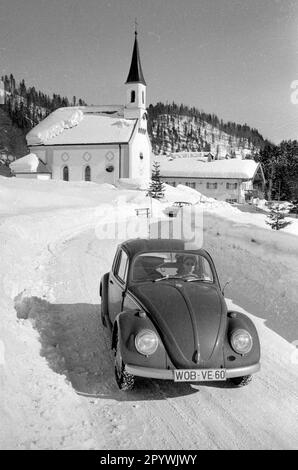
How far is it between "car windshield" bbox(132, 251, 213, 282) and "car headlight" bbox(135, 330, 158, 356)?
140 centimetres

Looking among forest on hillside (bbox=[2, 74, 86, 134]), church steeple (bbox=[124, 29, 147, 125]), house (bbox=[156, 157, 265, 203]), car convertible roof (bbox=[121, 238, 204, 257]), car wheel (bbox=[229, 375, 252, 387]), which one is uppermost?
forest on hillside (bbox=[2, 74, 86, 134])

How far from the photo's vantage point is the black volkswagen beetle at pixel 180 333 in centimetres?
498

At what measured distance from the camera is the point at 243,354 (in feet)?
17.0

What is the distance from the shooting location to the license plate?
489cm

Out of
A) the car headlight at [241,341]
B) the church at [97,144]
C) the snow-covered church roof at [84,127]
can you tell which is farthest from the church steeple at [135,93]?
the car headlight at [241,341]

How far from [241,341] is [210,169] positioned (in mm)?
74058

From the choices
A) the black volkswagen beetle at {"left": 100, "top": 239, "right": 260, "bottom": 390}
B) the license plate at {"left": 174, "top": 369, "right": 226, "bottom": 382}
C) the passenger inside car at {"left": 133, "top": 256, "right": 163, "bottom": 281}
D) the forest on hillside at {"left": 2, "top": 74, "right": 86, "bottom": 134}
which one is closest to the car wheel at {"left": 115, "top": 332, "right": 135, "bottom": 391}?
the black volkswagen beetle at {"left": 100, "top": 239, "right": 260, "bottom": 390}

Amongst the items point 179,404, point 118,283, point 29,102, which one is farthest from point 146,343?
point 29,102

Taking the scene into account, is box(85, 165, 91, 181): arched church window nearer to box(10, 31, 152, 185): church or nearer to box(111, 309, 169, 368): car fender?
box(10, 31, 152, 185): church

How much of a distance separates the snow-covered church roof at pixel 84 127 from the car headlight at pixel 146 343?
183 ft

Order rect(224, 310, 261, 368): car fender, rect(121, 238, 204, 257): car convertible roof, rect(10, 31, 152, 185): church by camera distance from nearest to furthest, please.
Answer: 1. rect(224, 310, 261, 368): car fender
2. rect(121, 238, 204, 257): car convertible roof
3. rect(10, 31, 152, 185): church

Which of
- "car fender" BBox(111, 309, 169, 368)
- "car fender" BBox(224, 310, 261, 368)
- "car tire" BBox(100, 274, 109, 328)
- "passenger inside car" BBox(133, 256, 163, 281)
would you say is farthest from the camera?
"car tire" BBox(100, 274, 109, 328)

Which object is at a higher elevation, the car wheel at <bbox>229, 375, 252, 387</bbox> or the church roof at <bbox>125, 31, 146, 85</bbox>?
the church roof at <bbox>125, 31, 146, 85</bbox>
